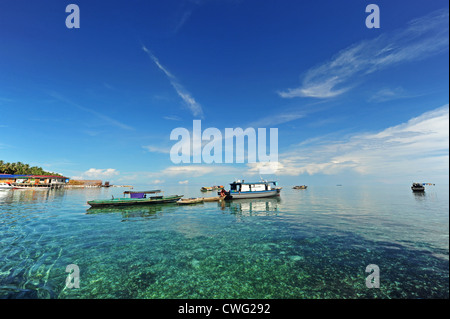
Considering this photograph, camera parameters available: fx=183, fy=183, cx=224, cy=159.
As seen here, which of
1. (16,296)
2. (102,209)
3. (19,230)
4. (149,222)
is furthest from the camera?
(102,209)

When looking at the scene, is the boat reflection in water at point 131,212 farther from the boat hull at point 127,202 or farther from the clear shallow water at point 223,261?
the clear shallow water at point 223,261

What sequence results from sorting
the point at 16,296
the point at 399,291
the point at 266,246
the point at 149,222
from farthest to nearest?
the point at 149,222
the point at 266,246
the point at 399,291
the point at 16,296

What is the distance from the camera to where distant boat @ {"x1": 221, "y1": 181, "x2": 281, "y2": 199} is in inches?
2028

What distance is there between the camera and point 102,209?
119 feet

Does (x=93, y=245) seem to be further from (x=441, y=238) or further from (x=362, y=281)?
(x=441, y=238)

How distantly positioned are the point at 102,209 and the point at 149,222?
17.7 metres

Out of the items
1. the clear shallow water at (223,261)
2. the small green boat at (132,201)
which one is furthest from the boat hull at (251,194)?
the clear shallow water at (223,261)

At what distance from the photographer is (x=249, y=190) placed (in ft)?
173

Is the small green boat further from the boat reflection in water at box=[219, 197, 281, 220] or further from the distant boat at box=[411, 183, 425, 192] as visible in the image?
the distant boat at box=[411, 183, 425, 192]

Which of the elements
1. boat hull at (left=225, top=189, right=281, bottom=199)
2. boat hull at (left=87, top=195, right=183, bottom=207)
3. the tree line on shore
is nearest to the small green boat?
boat hull at (left=87, top=195, right=183, bottom=207)

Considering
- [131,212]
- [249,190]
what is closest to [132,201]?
[131,212]

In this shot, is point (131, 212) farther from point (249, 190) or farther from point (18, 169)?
point (18, 169)
